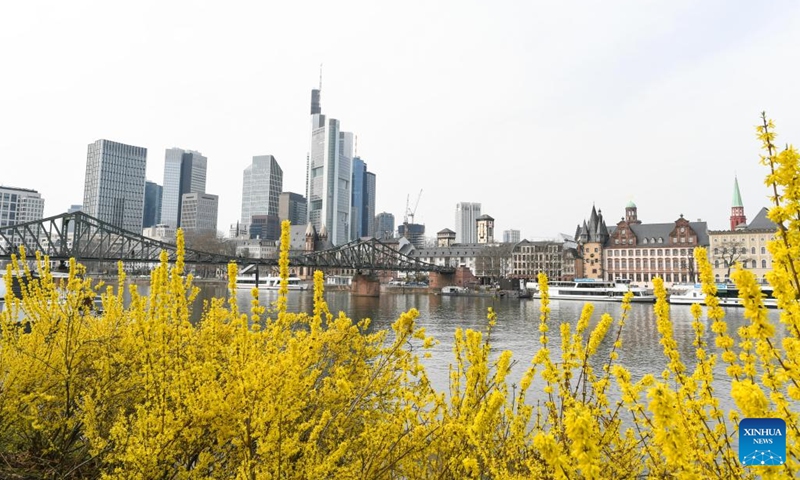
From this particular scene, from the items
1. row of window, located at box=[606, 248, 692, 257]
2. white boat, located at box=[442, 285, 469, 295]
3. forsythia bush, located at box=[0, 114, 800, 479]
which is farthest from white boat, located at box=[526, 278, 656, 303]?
forsythia bush, located at box=[0, 114, 800, 479]

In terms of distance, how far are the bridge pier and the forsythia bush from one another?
93.7 meters

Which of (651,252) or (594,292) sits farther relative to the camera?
(651,252)

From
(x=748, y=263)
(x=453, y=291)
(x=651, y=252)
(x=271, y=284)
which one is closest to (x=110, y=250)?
(x=271, y=284)

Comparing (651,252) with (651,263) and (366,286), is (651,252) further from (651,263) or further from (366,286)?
(366,286)

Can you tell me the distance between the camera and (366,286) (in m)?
102

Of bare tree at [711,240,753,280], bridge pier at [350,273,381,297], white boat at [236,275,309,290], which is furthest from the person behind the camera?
white boat at [236,275,309,290]

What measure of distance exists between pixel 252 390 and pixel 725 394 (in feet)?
64.9

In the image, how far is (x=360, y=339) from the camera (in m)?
7.29

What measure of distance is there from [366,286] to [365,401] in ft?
314

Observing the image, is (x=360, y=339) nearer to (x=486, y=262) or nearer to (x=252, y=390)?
(x=252, y=390)

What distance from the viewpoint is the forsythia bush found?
3.09 metres

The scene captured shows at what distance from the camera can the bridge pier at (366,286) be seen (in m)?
101

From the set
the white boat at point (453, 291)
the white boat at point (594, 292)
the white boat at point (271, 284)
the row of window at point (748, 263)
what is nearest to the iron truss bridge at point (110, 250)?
the white boat at point (271, 284)

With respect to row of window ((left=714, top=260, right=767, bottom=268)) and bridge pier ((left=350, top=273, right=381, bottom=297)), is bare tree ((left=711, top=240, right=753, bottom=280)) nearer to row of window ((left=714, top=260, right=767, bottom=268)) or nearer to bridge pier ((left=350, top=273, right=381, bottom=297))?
row of window ((left=714, top=260, right=767, bottom=268))
